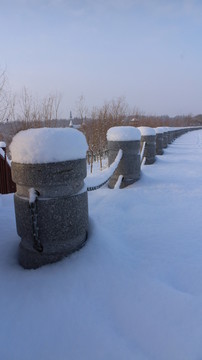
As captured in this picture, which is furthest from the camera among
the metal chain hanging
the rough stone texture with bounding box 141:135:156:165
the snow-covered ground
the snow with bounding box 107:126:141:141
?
the rough stone texture with bounding box 141:135:156:165

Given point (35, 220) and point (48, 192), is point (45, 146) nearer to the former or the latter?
point (48, 192)

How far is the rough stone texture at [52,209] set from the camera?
2.12 metres

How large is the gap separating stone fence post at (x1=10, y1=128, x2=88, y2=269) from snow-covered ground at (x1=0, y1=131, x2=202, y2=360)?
0.15 meters

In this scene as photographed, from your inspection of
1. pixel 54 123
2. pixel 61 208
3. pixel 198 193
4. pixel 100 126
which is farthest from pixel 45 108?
pixel 61 208

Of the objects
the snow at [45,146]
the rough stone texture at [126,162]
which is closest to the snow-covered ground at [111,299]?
the snow at [45,146]

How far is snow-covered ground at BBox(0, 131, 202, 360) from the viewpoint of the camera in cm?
151

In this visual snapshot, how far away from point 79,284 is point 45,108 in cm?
1282

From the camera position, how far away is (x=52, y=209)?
215 cm

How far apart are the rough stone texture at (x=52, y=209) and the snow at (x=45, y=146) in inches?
1.9

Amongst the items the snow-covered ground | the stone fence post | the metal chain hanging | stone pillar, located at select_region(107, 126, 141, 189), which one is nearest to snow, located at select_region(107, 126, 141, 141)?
stone pillar, located at select_region(107, 126, 141, 189)

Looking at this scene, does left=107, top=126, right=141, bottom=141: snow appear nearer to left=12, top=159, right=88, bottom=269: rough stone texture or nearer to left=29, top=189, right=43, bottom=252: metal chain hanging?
left=12, top=159, right=88, bottom=269: rough stone texture

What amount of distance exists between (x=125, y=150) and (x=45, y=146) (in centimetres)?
331

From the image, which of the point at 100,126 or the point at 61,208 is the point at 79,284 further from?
the point at 100,126

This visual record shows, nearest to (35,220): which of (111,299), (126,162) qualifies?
(111,299)
